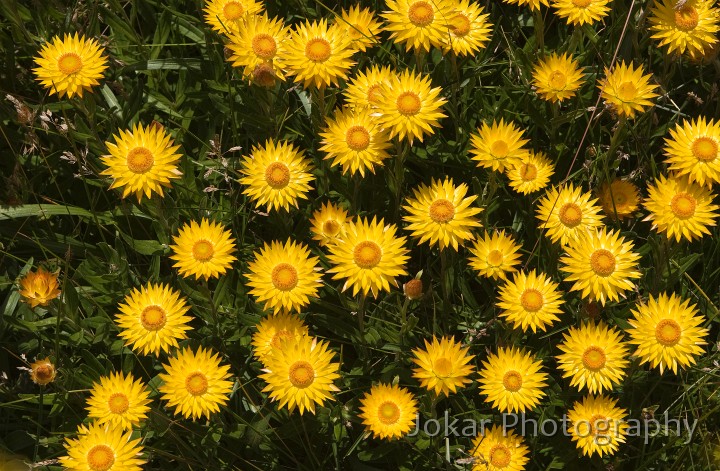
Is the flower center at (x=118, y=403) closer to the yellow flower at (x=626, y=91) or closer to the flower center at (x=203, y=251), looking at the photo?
the flower center at (x=203, y=251)

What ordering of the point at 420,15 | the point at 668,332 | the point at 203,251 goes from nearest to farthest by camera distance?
the point at 668,332, the point at 203,251, the point at 420,15

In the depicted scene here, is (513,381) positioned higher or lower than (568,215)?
lower

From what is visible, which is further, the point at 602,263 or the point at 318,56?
the point at 318,56

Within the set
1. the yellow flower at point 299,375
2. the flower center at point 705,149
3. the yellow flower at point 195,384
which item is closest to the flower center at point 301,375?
the yellow flower at point 299,375

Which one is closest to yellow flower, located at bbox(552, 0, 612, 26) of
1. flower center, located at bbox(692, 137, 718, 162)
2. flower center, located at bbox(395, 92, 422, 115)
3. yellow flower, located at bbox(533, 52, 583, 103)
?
yellow flower, located at bbox(533, 52, 583, 103)

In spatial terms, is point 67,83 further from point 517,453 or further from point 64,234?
point 517,453

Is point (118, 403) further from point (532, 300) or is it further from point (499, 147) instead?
point (499, 147)

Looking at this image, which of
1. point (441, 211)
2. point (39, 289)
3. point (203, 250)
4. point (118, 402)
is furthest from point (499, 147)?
point (39, 289)
